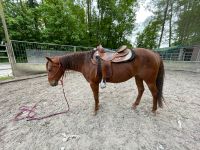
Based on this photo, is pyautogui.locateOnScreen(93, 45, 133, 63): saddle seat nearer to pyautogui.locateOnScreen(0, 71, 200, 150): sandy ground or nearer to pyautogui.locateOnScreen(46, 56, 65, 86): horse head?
pyautogui.locateOnScreen(46, 56, 65, 86): horse head

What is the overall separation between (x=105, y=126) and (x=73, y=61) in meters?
1.24

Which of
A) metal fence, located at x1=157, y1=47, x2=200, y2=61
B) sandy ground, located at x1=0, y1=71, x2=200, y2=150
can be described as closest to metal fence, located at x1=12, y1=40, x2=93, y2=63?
sandy ground, located at x1=0, y1=71, x2=200, y2=150

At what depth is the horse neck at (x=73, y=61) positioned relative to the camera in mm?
1977

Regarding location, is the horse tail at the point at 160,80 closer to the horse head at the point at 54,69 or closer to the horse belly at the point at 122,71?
the horse belly at the point at 122,71

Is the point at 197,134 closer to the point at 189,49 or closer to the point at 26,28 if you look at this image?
the point at 189,49

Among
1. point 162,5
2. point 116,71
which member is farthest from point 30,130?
point 162,5

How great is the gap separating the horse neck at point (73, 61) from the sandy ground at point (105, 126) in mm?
911

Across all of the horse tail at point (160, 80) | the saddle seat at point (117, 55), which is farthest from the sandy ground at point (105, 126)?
the saddle seat at point (117, 55)

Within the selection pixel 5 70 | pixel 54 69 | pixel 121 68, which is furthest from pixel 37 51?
pixel 121 68

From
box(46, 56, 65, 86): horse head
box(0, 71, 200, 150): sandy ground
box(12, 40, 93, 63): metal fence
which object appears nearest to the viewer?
box(0, 71, 200, 150): sandy ground

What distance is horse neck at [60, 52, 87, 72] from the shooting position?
1.98 meters

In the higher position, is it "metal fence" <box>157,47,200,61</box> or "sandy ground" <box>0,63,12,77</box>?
"metal fence" <box>157,47,200,61</box>

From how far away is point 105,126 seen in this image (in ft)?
5.92

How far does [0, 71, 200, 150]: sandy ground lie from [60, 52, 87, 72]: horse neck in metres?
0.91
